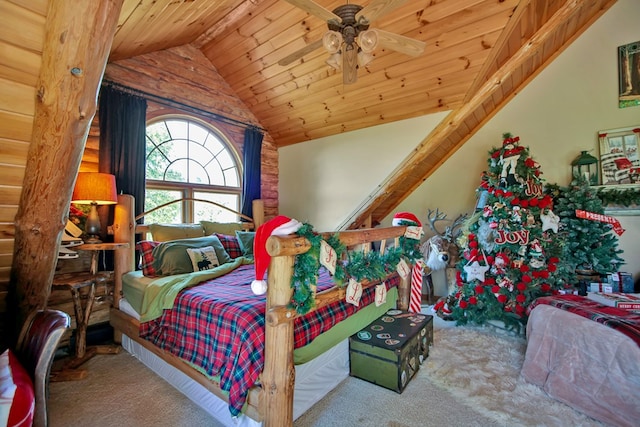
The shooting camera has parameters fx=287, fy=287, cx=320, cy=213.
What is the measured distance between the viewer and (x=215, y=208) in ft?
13.7

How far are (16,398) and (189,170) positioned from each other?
3.08m

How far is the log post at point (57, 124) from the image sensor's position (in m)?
1.23

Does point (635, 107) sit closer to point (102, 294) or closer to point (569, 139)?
point (569, 139)

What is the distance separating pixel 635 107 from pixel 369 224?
10.7 feet

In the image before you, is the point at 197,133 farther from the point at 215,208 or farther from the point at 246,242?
the point at 246,242

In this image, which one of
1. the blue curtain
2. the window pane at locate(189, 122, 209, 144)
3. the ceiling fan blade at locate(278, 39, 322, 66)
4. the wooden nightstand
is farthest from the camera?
the blue curtain

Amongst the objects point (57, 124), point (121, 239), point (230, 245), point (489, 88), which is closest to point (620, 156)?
point (489, 88)

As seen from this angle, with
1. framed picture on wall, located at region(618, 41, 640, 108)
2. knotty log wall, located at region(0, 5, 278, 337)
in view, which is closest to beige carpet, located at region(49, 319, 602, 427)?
knotty log wall, located at region(0, 5, 278, 337)

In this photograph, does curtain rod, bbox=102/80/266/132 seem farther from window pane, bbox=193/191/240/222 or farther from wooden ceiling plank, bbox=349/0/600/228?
wooden ceiling plank, bbox=349/0/600/228

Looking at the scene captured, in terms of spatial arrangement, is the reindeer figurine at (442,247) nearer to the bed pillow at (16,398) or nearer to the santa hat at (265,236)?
the santa hat at (265,236)

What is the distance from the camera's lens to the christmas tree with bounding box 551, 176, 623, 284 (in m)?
2.79

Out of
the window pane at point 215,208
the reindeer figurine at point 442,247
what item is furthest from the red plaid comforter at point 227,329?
the window pane at point 215,208

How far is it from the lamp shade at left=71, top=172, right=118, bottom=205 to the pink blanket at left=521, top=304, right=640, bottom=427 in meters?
3.65

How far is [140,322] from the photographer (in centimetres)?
232
